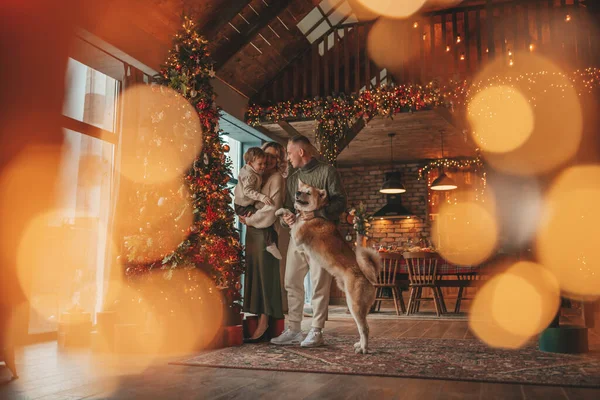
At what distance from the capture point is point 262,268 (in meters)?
3.90

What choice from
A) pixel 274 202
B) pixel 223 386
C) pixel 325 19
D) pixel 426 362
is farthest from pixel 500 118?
pixel 223 386

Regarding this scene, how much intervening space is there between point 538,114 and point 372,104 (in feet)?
9.74

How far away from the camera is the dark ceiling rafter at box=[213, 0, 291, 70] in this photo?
21.6 feet

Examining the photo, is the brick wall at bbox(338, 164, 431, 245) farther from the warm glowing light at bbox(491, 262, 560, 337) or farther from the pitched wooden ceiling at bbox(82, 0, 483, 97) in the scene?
the pitched wooden ceiling at bbox(82, 0, 483, 97)

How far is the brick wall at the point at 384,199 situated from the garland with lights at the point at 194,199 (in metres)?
6.91

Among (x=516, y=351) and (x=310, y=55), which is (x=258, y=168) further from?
(x=310, y=55)

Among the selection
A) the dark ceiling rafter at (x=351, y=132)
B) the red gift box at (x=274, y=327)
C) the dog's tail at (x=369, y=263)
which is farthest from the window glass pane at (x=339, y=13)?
the dog's tail at (x=369, y=263)

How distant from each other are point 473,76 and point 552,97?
127cm

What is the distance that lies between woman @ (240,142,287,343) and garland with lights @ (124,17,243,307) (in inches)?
7.7

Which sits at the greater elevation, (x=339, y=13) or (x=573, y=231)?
(x=339, y=13)

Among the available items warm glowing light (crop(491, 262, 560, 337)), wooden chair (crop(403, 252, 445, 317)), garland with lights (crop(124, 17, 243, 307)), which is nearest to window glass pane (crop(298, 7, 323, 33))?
garland with lights (crop(124, 17, 243, 307))

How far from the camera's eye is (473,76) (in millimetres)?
6727

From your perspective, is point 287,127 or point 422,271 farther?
point 287,127

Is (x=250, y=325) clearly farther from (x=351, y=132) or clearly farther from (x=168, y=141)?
(x=351, y=132)
